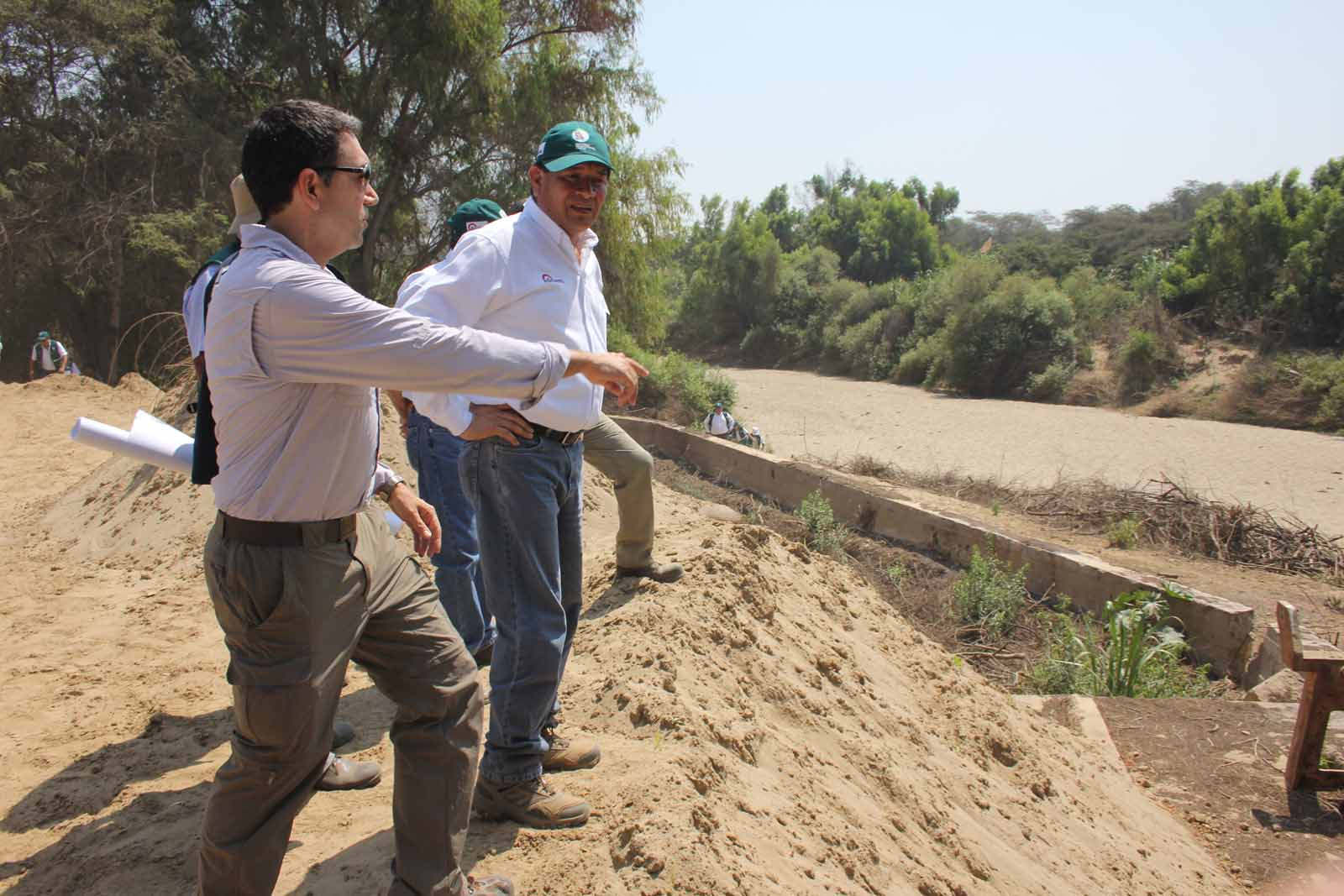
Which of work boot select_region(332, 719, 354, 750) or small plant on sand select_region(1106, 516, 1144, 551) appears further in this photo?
small plant on sand select_region(1106, 516, 1144, 551)

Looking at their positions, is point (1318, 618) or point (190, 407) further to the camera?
point (1318, 618)

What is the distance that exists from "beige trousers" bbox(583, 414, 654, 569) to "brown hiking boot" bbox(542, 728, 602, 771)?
4.90 feet

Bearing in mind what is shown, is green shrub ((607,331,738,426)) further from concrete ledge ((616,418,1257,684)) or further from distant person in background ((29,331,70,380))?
distant person in background ((29,331,70,380))

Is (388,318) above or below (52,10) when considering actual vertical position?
below

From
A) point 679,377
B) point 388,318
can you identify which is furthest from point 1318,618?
point 679,377

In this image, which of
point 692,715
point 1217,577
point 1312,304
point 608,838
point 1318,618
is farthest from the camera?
point 1312,304

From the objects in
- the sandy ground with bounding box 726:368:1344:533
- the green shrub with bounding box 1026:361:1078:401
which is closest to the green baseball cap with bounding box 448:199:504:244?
the sandy ground with bounding box 726:368:1344:533

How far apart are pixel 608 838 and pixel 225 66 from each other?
20716mm

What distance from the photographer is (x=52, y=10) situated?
17.5 metres

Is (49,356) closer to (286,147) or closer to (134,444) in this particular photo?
(134,444)

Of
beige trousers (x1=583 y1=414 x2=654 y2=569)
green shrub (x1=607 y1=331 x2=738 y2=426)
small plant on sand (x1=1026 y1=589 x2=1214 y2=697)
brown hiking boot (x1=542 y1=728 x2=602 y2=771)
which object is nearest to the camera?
brown hiking boot (x1=542 y1=728 x2=602 y2=771)

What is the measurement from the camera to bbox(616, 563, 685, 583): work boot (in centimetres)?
434

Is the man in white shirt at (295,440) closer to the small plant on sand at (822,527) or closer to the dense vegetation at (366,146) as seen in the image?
the small plant on sand at (822,527)

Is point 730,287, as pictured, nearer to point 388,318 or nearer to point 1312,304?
point 1312,304
